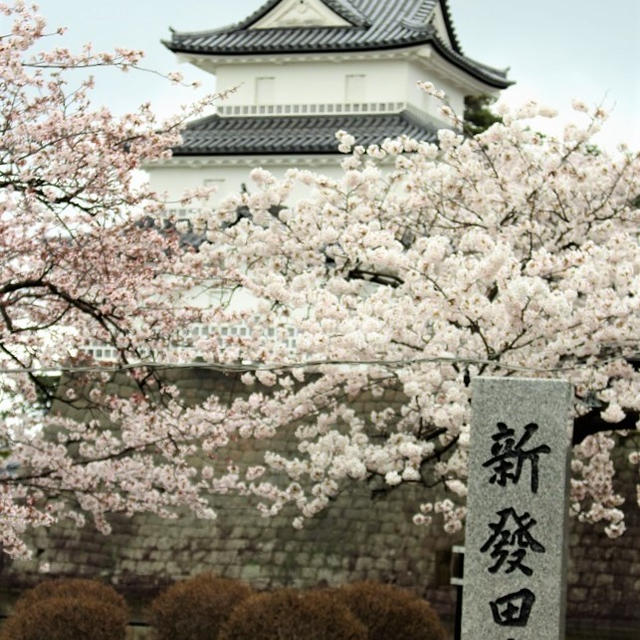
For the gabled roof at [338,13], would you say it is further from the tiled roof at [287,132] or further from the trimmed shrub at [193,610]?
the trimmed shrub at [193,610]

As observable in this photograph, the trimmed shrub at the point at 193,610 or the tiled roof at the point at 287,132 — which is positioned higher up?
the tiled roof at the point at 287,132

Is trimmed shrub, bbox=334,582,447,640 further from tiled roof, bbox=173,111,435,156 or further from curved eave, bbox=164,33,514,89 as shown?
curved eave, bbox=164,33,514,89

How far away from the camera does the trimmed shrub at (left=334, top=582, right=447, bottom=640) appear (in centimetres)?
1476

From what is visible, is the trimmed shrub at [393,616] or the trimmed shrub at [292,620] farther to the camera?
the trimmed shrub at [393,616]

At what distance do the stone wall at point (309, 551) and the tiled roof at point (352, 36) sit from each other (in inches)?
390

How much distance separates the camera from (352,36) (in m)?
30.3

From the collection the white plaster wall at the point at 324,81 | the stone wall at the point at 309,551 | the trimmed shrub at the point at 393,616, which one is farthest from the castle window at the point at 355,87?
the trimmed shrub at the point at 393,616

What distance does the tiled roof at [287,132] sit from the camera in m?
28.2

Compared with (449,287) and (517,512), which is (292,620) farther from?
(517,512)

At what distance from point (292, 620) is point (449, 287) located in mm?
3345

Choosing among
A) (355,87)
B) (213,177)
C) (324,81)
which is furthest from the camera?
(324,81)

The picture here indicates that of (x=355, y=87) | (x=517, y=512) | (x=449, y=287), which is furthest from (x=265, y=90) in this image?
(x=517, y=512)

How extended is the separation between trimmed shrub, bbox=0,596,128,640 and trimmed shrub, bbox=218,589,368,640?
1575mm

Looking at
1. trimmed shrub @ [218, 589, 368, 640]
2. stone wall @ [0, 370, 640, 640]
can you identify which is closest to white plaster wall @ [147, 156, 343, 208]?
stone wall @ [0, 370, 640, 640]
